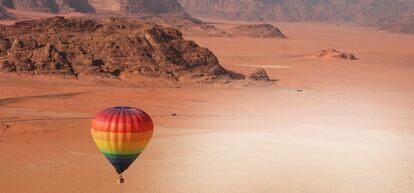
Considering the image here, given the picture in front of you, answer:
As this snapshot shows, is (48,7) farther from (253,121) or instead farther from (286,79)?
(253,121)

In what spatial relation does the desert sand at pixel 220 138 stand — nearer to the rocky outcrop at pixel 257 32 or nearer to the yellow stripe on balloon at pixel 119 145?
the yellow stripe on balloon at pixel 119 145

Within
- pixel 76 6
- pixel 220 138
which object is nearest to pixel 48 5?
pixel 76 6

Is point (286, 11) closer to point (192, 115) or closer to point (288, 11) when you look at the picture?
point (288, 11)

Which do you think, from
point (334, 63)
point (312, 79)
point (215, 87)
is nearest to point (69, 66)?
point (215, 87)

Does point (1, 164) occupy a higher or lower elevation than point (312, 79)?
higher

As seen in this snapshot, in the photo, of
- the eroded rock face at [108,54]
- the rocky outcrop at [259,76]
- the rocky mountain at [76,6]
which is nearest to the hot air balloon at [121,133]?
the eroded rock face at [108,54]

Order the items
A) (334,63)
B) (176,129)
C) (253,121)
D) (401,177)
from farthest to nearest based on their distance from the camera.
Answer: (334,63) < (253,121) < (176,129) < (401,177)
